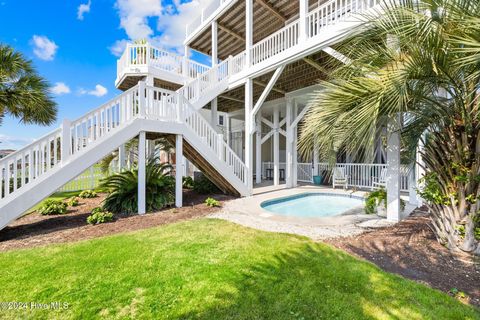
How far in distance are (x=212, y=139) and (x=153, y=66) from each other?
552 cm

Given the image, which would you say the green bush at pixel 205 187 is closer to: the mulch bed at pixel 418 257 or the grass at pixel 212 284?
the grass at pixel 212 284

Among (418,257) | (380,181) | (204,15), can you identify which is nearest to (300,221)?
(418,257)

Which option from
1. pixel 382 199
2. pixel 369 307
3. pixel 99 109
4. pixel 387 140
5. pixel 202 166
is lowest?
pixel 369 307

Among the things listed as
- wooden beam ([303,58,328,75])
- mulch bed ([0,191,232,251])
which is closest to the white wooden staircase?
mulch bed ([0,191,232,251])

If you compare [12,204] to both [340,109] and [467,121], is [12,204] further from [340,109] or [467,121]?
[467,121]

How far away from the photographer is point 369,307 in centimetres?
234

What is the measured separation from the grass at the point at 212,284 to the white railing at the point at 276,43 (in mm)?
6964

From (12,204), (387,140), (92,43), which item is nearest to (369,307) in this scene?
(387,140)

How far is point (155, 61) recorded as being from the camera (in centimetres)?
1059

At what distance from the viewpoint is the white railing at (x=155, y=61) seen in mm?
10250

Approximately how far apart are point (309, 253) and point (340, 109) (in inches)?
91.1

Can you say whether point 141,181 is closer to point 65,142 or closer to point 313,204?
point 65,142

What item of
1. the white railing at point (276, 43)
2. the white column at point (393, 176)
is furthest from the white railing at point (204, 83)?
the white column at point (393, 176)

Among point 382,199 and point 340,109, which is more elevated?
point 340,109
